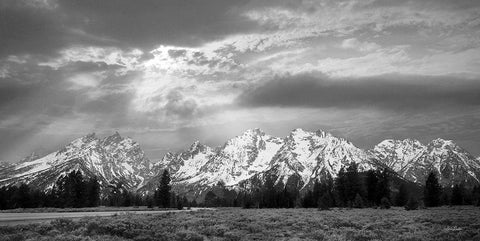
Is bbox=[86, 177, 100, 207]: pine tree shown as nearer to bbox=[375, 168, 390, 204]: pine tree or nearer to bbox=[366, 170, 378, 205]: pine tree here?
bbox=[366, 170, 378, 205]: pine tree

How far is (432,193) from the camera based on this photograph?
101 m

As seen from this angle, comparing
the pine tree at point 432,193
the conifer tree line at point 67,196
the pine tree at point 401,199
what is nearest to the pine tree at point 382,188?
the pine tree at point 401,199

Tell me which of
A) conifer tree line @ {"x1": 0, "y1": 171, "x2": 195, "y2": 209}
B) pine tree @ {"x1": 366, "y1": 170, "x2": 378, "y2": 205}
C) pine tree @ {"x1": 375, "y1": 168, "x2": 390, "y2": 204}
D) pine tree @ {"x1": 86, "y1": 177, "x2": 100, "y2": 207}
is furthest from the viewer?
pine tree @ {"x1": 86, "y1": 177, "x2": 100, "y2": 207}

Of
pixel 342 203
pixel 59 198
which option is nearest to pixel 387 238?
pixel 342 203

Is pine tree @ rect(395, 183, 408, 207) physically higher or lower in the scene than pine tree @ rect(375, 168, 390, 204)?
lower

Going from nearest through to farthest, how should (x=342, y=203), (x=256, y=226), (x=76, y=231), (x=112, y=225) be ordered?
(x=76, y=231) < (x=112, y=225) < (x=256, y=226) < (x=342, y=203)

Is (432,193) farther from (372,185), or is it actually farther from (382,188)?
(372,185)

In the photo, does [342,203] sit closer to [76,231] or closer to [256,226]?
[256,226]

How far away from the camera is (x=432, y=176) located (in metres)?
104

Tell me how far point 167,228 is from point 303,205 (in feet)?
316

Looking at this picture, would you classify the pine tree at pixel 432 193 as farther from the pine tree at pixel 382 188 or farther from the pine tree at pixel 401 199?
the pine tree at pixel 382 188

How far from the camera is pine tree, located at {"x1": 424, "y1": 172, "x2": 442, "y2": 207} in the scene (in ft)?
326

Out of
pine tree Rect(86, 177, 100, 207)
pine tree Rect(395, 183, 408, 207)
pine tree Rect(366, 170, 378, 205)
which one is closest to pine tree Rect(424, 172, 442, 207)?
pine tree Rect(395, 183, 408, 207)

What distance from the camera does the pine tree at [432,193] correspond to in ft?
326
